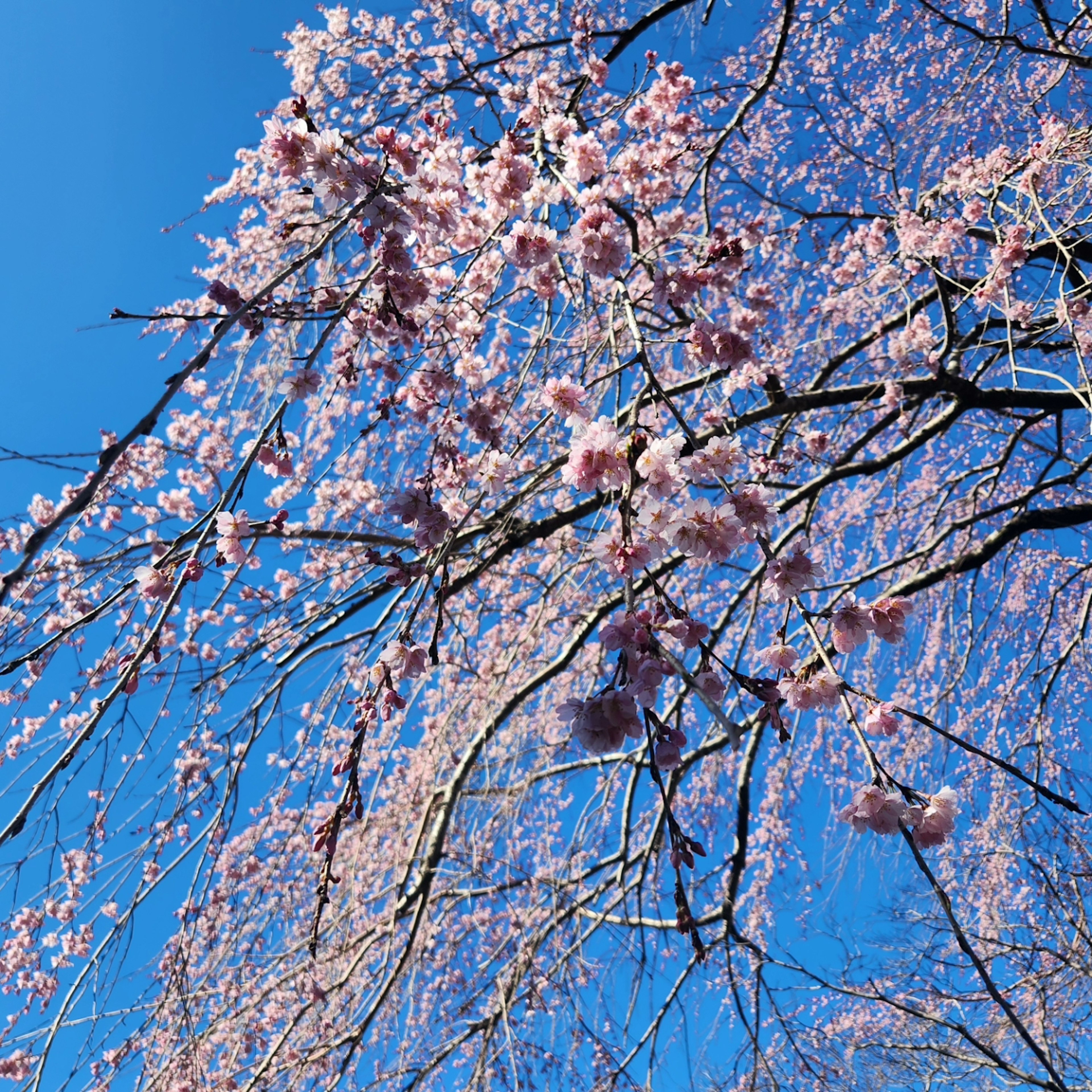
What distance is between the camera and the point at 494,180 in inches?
88.5

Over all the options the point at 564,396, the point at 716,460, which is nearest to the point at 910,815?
the point at 716,460

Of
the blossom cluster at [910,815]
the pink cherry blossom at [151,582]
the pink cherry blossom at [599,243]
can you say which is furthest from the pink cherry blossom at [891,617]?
the pink cherry blossom at [151,582]

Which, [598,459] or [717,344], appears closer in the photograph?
[598,459]

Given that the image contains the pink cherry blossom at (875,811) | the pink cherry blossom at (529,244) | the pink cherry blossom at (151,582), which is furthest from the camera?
the pink cherry blossom at (529,244)

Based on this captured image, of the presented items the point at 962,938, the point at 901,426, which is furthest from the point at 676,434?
the point at 901,426

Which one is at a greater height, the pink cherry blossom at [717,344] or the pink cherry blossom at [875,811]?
the pink cherry blossom at [717,344]

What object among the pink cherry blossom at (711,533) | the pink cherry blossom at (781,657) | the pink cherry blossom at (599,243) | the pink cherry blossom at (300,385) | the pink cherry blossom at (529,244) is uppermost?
the pink cherry blossom at (529,244)

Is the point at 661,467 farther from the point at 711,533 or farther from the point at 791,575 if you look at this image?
the point at 791,575

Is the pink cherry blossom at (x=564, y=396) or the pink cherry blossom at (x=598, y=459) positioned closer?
the pink cherry blossom at (x=598, y=459)

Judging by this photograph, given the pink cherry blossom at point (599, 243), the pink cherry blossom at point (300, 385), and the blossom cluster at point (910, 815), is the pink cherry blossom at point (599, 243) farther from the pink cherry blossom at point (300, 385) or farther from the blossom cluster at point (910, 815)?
the blossom cluster at point (910, 815)

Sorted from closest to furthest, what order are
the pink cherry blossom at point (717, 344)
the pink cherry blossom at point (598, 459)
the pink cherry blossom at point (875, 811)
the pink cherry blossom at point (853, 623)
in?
→ the pink cherry blossom at point (875, 811)
the pink cherry blossom at point (598, 459)
the pink cherry blossom at point (853, 623)
the pink cherry blossom at point (717, 344)

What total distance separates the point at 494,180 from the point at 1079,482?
3777 millimetres

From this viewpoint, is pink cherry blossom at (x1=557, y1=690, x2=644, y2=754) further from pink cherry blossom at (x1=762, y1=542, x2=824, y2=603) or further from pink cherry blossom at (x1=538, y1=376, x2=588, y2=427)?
pink cherry blossom at (x1=538, y1=376, x2=588, y2=427)

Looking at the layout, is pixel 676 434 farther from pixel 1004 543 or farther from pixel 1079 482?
pixel 1079 482
